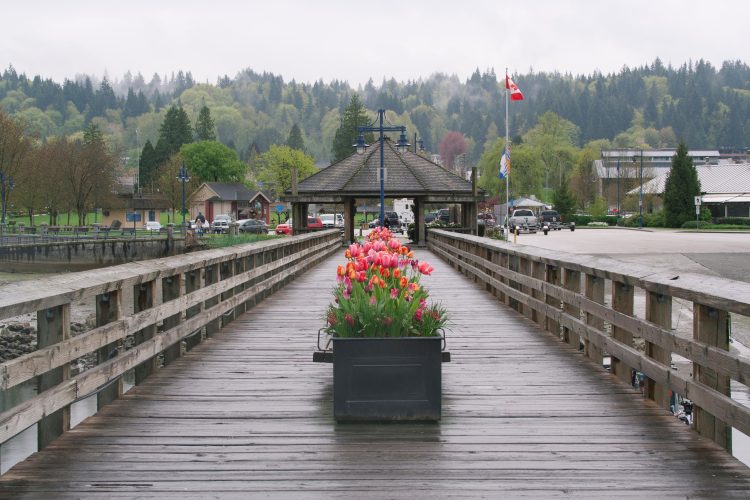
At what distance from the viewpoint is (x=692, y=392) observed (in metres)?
5.62

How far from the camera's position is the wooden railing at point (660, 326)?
5098mm

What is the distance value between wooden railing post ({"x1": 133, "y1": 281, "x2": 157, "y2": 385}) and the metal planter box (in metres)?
2.32

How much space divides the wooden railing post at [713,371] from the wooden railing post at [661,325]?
699 mm

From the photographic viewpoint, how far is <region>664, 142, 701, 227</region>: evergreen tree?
273 feet

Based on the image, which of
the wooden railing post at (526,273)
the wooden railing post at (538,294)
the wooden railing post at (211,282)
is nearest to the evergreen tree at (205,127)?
the wooden railing post at (526,273)

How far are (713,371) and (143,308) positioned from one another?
4840 mm

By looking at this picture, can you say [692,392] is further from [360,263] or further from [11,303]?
[11,303]

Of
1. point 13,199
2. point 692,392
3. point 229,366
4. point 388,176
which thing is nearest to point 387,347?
point 692,392

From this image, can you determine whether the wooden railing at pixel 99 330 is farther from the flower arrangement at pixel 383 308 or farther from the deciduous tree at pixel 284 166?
the deciduous tree at pixel 284 166

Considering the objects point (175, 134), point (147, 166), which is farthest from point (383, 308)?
point (175, 134)

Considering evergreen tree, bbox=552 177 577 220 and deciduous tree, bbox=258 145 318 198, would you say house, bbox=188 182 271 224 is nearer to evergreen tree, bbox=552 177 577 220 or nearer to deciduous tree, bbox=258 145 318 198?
deciduous tree, bbox=258 145 318 198

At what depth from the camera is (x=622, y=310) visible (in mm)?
7516

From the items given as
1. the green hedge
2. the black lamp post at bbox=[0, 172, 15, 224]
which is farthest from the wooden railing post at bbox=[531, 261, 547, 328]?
the green hedge

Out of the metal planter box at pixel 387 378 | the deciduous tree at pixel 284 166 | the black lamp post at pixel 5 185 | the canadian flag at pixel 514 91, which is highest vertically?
the deciduous tree at pixel 284 166
